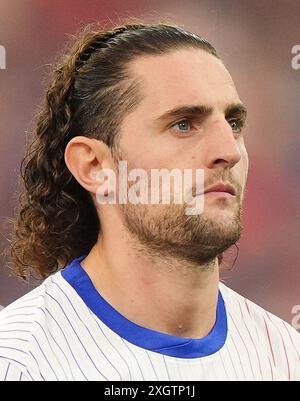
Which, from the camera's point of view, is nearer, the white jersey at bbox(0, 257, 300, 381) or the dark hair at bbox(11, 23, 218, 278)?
the white jersey at bbox(0, 257, 300, 381)

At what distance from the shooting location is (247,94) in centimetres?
195

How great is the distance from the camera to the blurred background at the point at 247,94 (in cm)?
178

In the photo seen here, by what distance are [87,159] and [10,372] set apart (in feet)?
1.42

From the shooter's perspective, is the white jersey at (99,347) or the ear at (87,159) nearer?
the white jersey at (99,347)

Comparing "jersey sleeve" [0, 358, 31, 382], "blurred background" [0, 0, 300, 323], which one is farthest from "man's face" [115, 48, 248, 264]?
"blurred background" [0, 0, 300, 323]

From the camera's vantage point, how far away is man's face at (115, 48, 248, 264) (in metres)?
1.19

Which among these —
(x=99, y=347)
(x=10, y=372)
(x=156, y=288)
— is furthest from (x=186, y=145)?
(x=10, y=372)

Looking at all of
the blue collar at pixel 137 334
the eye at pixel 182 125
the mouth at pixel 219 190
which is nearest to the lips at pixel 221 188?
the mouth at pixel 219 190

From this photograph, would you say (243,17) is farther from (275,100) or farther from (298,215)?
(298,215)

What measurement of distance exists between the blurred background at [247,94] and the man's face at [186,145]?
1.81ft

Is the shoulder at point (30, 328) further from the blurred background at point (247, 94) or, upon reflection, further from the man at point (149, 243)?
the blurred background at point (247, 94)

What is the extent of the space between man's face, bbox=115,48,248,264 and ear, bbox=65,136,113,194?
5cm

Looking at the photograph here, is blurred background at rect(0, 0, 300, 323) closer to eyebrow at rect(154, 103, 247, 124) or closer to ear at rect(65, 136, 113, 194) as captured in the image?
ear at rect(65, 136, 113, 194)

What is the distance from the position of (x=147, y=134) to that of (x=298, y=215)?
84 cm
